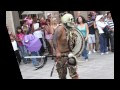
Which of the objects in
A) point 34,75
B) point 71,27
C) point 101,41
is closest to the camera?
point 71,27

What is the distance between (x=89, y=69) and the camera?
6.12 meters

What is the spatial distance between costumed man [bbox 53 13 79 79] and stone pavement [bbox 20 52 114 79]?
0.10 meters

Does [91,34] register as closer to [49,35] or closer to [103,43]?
[103,43]

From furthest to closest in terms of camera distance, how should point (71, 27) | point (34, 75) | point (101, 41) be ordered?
1. point (101, 41)
2. point (34, 75)
3. point (71, 27)

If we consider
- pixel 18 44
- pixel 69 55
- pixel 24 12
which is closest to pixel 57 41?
pixel 69 55

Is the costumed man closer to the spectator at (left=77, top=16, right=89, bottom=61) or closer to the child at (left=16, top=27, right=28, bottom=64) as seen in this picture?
the spectator at (left=77, top=16, right=89, bottom=61)

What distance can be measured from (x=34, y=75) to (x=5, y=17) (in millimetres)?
919

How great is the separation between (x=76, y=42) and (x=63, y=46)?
179 millimetres

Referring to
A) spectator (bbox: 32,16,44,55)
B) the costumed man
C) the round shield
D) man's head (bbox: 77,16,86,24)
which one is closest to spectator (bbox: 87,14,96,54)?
man's head (bbox: 77,16,86,24)

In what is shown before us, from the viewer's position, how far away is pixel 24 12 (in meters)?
6.10

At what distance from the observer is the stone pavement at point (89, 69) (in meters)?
5.98

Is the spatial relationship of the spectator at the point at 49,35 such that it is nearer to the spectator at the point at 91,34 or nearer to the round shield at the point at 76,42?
the round shield at the point at 76,42
